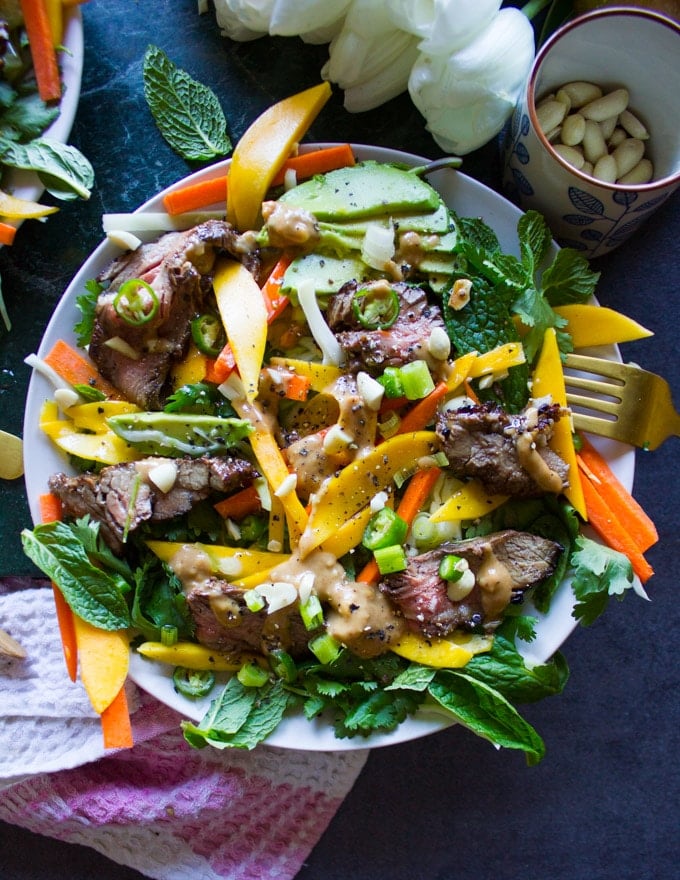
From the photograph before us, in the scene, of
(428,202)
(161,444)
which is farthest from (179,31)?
(161,444)

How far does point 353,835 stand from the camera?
9.82ft

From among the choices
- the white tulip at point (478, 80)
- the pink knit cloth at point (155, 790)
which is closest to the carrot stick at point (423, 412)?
the white tulip at point (478, 80)

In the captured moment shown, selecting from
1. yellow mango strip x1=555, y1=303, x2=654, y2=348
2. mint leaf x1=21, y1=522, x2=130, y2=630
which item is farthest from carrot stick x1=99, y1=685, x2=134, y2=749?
yellow mango strip x1=555, y1=303, x2=654, y2=348

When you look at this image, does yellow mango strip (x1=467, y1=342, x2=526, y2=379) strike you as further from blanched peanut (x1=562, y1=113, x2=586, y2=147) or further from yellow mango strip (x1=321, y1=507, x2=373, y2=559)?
blanched peanut (x1=562, y1=113, x2=586, y2=147)

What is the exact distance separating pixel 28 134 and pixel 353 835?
2.71 metres

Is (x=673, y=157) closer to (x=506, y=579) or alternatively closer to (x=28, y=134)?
(x=506, y=579)

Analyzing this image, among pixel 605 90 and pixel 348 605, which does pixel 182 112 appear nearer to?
pixel 605 90

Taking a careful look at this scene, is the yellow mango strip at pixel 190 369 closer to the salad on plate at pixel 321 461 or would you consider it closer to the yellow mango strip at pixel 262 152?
the salad on plate at pixel 321 461

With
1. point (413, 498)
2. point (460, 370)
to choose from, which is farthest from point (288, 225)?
point (413, 498)

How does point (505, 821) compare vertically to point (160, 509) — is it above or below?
below

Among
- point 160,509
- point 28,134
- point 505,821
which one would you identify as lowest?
point 505,821

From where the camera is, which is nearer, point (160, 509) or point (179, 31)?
point (160, 509)

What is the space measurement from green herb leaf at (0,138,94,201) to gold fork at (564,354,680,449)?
1.60m

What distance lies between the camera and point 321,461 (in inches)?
89.3
